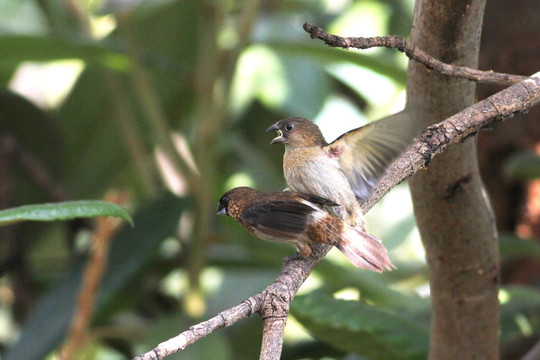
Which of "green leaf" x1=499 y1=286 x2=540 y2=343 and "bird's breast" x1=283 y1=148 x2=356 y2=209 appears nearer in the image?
"bird's breast" x1=283 y1=148 x2=356 y2=209

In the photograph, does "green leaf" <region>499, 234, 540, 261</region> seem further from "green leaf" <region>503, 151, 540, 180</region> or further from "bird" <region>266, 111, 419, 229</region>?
"bird" <region>266, 111, 419, 229</region>

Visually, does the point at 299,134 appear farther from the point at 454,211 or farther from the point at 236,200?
the point at 454,211

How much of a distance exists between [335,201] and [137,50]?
3.64 ft

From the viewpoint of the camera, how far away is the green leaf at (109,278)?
210 centimetres

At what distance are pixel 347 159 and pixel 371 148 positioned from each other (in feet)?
0.35

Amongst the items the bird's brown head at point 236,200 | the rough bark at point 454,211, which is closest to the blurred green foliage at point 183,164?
the rough bark at point 454,211

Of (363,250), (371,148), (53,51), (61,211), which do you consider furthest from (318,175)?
(53,51)

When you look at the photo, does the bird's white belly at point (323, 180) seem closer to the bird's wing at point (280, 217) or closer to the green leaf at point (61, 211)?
the bird's wing at point (280, 217)

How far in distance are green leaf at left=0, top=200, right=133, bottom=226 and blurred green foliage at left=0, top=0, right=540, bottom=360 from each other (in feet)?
1.48

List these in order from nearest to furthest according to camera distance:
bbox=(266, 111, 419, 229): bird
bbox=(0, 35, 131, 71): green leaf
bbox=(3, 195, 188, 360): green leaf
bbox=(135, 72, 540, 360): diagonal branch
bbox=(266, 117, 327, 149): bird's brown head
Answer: bbox=(135, 72, 540, 360): diagonal branch < bbox=(266, 111, 419, 229): bird < bbox=(266, 117, 327, 149): bird's brown head < bbox=(3, 195, 188, 360): green leaf < bbox=(0, 35, 131, 71): green leaf

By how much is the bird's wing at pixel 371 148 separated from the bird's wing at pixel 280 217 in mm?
135

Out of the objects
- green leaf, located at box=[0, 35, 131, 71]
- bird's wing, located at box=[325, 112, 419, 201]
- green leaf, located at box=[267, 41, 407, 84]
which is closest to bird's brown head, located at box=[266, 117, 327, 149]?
bird's wing, located at box=[325, 112, 419, 201]

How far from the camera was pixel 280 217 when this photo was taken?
1.40m

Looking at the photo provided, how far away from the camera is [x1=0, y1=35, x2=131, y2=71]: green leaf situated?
2.26 meters
